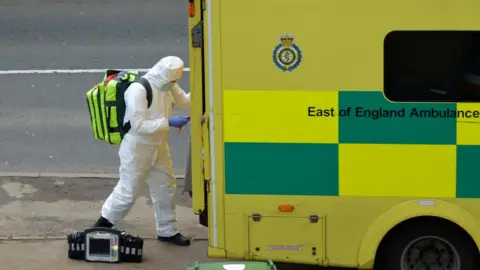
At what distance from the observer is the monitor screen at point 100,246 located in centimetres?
770

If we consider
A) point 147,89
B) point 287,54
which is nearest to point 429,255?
point 287,54

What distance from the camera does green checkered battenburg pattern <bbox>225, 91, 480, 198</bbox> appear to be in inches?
251

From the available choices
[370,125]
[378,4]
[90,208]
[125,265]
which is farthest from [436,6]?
[90,208]

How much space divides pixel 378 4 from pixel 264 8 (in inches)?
31.4

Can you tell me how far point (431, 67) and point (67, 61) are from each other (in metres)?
9.12

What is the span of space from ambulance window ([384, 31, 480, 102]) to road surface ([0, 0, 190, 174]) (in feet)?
15.6

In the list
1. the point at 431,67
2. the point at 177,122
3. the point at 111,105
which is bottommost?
the point at 177,122

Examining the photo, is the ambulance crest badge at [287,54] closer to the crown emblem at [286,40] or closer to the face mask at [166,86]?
the crown emblem at [286,40]

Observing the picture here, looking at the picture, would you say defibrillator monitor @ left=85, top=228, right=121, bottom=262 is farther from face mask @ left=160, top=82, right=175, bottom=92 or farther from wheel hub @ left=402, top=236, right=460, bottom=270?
wheel hub @ left=402, top=236, right=460, bottom=270

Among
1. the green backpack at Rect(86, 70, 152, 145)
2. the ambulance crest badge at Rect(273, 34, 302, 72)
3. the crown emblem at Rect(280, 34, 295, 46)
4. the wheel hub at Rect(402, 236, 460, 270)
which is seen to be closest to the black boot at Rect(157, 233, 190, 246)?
the green backpack at Rect(86, 70, 152, 145)

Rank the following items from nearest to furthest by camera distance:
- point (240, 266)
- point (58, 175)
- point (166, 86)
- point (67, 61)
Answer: point (240, 266) < point (166, 86) < point (58, 175) < point (67, 61)

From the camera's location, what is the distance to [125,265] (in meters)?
7.70

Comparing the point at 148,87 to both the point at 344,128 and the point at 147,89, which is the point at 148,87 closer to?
the point at 147,89

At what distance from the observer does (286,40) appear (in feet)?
21.1
